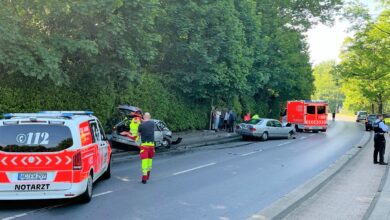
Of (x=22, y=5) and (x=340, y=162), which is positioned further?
(x=340, y=162)

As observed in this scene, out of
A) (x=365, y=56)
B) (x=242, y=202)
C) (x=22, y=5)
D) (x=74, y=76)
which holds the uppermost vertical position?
(x=365, y=56)

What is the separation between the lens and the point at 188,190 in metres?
10.3

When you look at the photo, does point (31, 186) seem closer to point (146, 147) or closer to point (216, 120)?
point (146, 147)

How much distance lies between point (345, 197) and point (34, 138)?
6514 millimetres

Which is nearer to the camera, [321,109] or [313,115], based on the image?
[313,115]

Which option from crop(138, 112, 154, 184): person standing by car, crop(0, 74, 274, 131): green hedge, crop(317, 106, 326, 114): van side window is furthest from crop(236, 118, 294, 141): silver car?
crop(138, 112, 154, 184): person standing by car

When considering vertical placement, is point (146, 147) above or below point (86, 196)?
above

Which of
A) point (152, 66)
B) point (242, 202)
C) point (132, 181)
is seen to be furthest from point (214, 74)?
point (242, 202)

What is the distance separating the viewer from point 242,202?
29.6 ft

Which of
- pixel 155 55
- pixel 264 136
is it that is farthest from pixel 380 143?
pixel 264 136

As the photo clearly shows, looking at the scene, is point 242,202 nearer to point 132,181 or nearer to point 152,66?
point 132,181

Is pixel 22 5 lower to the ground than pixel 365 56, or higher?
lower

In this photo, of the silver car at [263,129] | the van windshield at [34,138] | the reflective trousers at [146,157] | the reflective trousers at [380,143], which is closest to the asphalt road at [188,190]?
the reflective trousers at [146,157]

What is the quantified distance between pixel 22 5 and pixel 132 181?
706 centimetres
